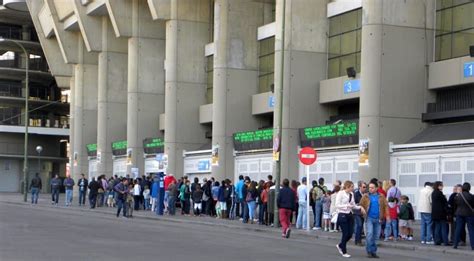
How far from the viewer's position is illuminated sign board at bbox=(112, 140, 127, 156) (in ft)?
177

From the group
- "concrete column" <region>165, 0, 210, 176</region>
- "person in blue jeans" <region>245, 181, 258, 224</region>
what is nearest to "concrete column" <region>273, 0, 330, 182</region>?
"person in blue jeans" <region>245, 181, 258, 224</region>

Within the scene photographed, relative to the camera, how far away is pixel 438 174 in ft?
96.2

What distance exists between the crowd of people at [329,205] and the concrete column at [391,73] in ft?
8.53

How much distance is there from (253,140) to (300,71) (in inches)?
199

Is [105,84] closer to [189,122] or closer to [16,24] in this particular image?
[189,122]

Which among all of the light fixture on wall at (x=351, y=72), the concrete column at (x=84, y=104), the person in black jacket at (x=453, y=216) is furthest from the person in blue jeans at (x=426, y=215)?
the concrete column at (x=84, y=104)

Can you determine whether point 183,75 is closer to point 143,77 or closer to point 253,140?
point 143,77

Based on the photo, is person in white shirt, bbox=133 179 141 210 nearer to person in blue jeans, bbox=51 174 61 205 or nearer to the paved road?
person in blue jeans, bbox=51 174 61 205

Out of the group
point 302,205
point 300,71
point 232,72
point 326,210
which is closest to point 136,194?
point 232,72

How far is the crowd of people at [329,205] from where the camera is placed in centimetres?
1825

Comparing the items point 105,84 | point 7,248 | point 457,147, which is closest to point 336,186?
point 457,147

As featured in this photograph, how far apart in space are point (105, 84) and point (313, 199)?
30.8 m

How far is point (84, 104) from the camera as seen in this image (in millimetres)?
61500

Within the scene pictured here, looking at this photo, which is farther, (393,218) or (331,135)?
(331,135)
